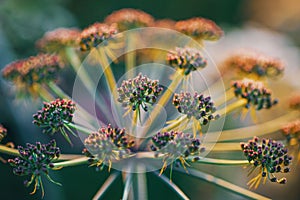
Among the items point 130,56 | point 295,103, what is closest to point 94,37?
point 130,56

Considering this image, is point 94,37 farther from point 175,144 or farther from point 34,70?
point 175,144

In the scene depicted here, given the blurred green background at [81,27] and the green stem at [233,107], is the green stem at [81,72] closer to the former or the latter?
the blurred green background at [81,27]

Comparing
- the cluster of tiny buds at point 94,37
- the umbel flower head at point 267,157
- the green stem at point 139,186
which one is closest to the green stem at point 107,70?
the cluster of tiny buds at point 94,37

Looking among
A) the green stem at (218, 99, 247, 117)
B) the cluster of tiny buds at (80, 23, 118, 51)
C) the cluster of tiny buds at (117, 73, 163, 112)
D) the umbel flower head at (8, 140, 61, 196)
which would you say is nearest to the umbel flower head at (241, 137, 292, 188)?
the green stem at (218, 99, 247, 117)

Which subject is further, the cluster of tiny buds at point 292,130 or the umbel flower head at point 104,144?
the cluster of tiny buds at point 292,130

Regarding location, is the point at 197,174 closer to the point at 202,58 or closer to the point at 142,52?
the point at 202,58

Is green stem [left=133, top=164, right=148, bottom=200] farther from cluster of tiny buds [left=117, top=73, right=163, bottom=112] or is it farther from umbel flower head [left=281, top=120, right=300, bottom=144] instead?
umbel flower head [left=281, top=120, right=300, bottom=144]
